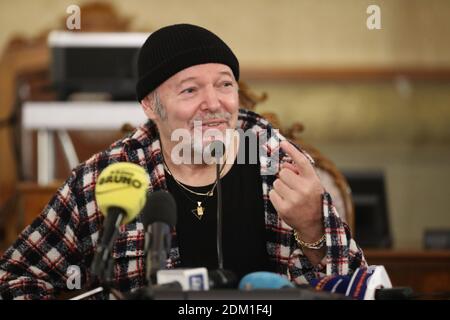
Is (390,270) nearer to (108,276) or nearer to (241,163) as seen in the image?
(241,163)

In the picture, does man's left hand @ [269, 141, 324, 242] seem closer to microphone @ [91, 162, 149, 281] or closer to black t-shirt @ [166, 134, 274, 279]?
black t-shirt @ [166, 134, 274, 279]

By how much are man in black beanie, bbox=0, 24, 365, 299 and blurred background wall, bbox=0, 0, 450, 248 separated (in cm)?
332

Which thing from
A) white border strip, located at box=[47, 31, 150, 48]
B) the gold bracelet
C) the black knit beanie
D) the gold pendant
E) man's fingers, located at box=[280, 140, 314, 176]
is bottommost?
the gold bracelet

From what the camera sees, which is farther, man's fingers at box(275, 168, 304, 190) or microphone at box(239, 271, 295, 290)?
man's fingers at box(275, 168, 304, 190)

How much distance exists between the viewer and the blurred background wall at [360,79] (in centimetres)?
570

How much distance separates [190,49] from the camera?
214cm

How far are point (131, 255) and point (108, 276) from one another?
0.56 meters

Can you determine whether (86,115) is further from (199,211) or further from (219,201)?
(219,201)

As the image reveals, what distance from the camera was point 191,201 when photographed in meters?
2.29

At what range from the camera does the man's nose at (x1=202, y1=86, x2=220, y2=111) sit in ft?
7.07

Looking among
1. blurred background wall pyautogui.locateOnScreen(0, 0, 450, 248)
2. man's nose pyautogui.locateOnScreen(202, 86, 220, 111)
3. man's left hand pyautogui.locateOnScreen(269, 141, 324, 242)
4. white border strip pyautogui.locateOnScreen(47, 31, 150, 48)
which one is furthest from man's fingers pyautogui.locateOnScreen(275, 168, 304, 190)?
blurred background wall pyautogui.locateOnScreen(0, 0, 450, 248)

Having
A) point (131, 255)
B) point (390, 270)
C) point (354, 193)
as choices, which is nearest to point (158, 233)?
point (131, 255)

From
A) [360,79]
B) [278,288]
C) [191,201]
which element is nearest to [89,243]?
[191,201]
